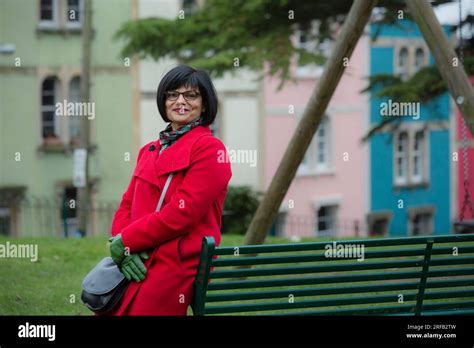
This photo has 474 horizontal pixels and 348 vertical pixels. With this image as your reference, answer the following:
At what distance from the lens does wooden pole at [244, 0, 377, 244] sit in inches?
357

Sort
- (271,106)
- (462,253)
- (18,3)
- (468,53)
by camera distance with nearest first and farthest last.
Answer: (462,253) → (468,53) → (18,3) → (271,106)

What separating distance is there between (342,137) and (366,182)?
1.96m

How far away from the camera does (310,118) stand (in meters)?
9.34

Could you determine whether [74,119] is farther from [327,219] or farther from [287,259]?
[287,259]

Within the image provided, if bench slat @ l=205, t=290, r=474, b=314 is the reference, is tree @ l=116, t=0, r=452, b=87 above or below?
above

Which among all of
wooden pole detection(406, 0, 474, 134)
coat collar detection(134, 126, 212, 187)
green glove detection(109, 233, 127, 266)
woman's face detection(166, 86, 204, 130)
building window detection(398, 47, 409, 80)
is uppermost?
building window detection(398, 47, 409, 80)

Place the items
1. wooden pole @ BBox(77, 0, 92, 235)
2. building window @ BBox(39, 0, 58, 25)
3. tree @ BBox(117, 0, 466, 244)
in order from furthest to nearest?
building window @ BBox(39, 0, 58, 25), wooden pole @ BBox(77, 0, 92, 235), tree @ BBox(117, 0, 466, 244)

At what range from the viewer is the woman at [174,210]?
5.55 metres

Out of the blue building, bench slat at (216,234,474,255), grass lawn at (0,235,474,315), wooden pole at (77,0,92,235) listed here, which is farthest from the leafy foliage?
bench slat at (216,234,474,255)

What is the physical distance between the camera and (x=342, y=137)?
39.3m

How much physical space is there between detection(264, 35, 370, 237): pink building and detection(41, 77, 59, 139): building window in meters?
7.11

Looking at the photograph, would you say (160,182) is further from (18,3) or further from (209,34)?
(18,3)

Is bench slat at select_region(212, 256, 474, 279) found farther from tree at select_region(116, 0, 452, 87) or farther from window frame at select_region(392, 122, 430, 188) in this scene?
window frame at select_region(392, 122, 430, 188)
